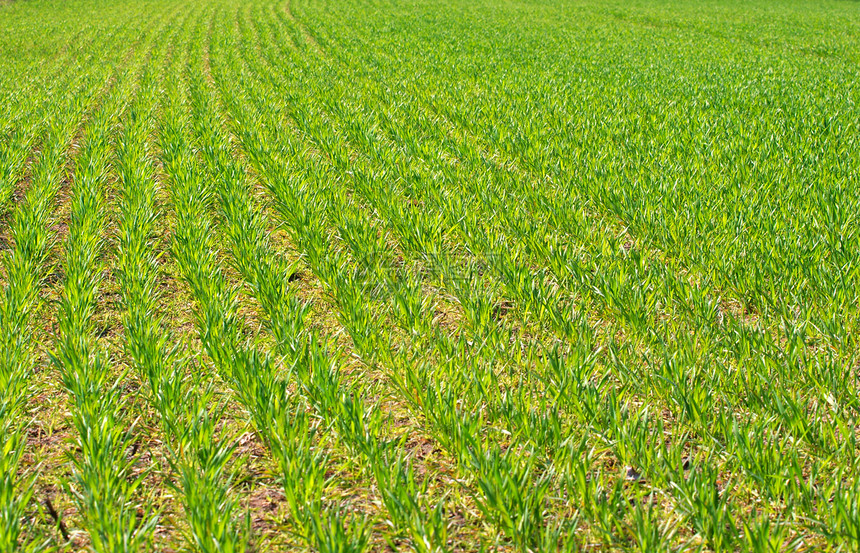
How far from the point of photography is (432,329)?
353cm

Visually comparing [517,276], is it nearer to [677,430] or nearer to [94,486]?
[677,430]

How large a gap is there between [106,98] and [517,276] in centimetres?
837

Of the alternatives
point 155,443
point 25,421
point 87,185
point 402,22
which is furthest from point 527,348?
point 402,22

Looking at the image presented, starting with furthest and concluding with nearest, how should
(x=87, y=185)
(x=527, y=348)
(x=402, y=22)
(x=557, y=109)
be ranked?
1. (x=402, y=22)
2. (x=557, y=109)
3. (x=87, y=185)
4. (x=527, y=348)

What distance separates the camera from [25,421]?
2.76m

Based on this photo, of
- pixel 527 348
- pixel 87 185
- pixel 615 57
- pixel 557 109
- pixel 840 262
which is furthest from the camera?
pixel 615 57

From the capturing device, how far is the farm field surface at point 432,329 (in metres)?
2.20

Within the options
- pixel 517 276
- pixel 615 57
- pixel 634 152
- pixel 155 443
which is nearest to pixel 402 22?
pixel 615 57

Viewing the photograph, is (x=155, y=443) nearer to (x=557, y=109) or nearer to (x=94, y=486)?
(x=94, y=486)

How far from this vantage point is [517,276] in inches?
153

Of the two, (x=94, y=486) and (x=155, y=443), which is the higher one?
(x=94, y=486)

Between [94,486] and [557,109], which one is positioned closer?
[94,486]

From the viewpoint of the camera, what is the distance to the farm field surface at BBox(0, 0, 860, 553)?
7.22 feet

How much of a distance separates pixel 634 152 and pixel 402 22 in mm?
16506
